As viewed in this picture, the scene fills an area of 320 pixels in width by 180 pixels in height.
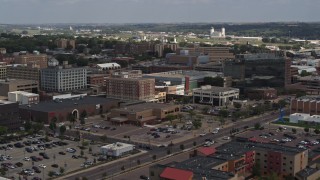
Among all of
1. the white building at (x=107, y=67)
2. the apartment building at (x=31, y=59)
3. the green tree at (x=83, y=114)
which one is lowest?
the green tree at (x=83, y=114)

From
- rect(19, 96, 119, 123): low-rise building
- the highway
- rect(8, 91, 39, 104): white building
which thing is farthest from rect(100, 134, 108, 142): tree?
rect(8, 91, 39, 104): white building

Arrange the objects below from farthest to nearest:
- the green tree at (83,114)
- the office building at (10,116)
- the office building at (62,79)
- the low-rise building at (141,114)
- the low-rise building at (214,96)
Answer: the office building at (62,79), the low-rise building at (214,96), the green tree at (83,114), the low-rise building at (141,114), the office building at (10,116)

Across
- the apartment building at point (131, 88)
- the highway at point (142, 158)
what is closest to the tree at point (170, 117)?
the highway at point (142, 158)

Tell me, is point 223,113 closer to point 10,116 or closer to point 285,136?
point 285,136

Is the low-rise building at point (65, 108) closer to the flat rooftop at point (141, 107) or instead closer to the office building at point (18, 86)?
the flat rooftop at point (141, 107)

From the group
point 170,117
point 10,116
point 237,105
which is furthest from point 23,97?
point 237,105

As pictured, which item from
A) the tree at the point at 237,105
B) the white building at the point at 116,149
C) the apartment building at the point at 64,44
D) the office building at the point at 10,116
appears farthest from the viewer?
the apartment building at the point at 64,44

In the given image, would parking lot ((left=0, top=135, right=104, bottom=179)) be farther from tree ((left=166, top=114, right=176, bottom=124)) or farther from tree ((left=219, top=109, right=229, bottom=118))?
tree ((left=219, top=109, right=229, bottom=118))
